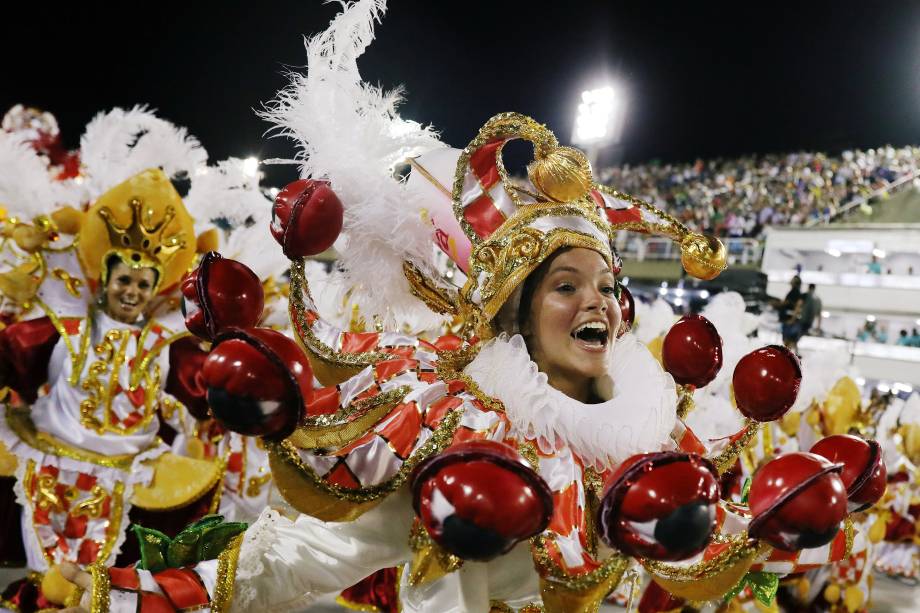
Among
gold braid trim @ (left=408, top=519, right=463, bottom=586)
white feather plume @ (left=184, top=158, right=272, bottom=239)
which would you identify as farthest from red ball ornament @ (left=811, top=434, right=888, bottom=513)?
white feather plume @ (left=184, top=158, right=272, bottom=239)

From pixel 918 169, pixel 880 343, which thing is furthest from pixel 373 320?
pixel 918 169

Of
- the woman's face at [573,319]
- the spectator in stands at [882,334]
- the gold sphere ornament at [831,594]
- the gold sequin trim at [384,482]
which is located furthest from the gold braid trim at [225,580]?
the spectator in stands at [882,334]

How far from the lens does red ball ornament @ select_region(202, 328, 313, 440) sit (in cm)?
109

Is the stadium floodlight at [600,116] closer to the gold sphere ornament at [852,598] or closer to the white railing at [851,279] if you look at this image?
the white railing at [851,279]

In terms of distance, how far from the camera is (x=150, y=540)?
A: 161cm

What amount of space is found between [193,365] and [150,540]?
201 cm

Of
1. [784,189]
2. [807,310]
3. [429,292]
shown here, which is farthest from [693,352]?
[784,189]

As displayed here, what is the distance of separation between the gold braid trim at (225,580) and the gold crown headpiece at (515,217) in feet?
2.39

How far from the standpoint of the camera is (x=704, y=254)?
1.67m

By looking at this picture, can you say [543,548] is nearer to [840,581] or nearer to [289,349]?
[289,349]

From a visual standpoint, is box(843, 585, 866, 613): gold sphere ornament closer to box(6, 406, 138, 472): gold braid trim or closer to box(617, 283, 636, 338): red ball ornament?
box(617, 283, 636, 338): red ball ornament

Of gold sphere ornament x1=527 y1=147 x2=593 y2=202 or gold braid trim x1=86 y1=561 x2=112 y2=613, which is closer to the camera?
gold braid trim x1=86 y1=561 x2=112 y2=613

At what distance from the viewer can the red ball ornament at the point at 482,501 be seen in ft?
3.27

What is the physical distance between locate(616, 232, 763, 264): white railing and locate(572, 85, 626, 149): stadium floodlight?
2.38 meters
